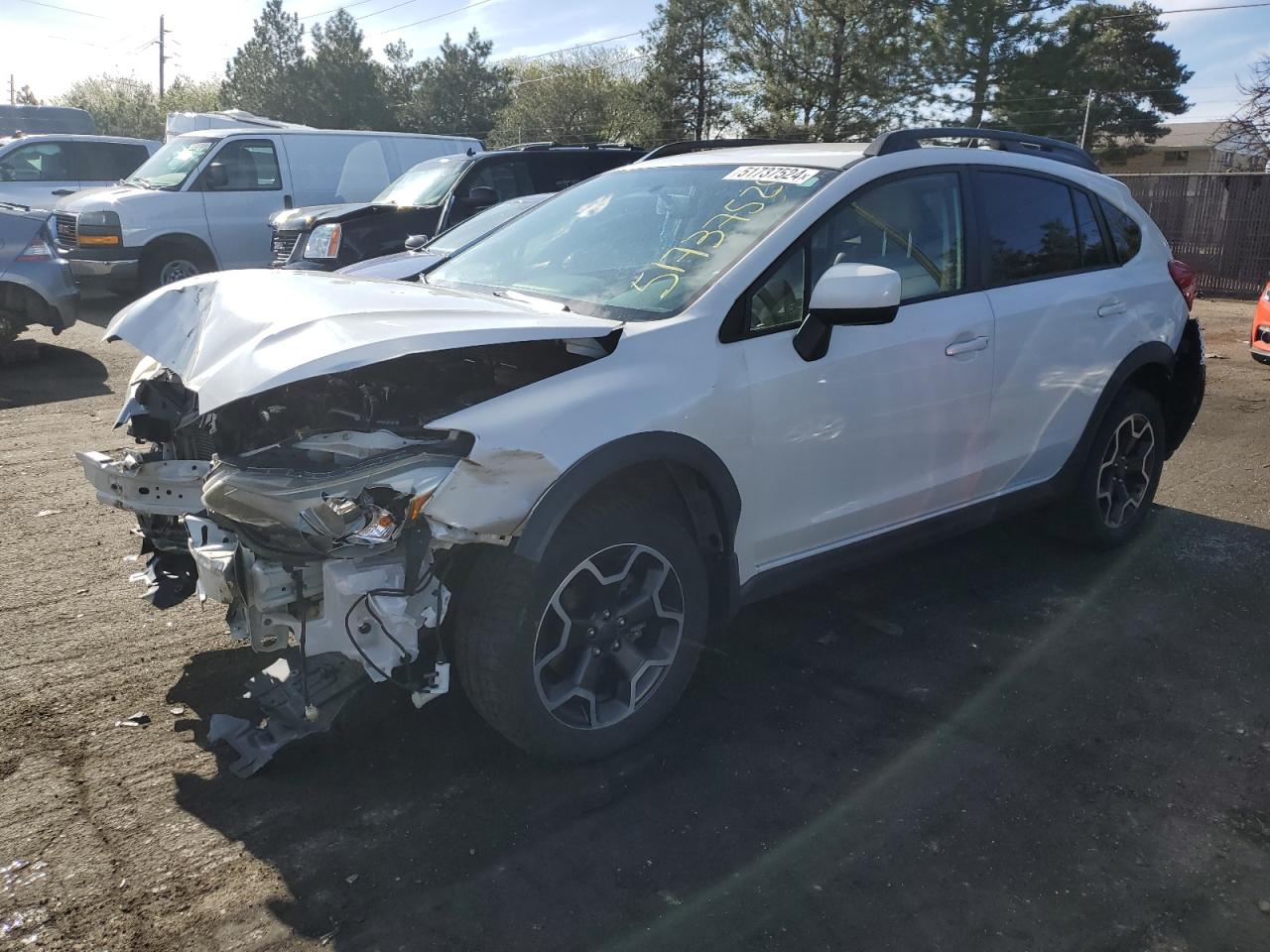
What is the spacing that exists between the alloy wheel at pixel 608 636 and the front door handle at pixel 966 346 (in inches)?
59.7

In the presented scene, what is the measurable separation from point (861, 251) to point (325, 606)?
2291mm

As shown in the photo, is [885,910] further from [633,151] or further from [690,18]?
[690,18]

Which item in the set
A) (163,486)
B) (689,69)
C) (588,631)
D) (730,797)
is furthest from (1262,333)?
(689,69)

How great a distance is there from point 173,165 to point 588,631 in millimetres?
12398

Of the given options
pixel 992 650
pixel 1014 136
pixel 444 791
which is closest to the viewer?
pixel 444 791

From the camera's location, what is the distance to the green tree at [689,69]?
139 feet

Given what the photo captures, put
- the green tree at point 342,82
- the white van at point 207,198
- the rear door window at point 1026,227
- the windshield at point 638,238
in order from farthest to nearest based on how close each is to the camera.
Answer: the green tree at point 342,82 → the white van at point 207,198 → the rear door window at point 1026,227 → the windshield at point 638,238

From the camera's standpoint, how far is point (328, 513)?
260 centimetres

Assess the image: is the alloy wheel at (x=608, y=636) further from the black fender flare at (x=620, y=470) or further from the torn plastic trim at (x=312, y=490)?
the torn plastic trim at (x=312, y=490)

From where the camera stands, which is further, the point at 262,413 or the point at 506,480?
the point at 262,413

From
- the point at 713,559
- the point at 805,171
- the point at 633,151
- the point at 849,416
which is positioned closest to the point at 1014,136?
the point at 805,171

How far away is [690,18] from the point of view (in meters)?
42.4

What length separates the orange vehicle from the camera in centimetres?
970

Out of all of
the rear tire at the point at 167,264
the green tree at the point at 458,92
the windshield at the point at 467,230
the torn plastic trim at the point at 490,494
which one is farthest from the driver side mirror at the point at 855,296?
the green tree at the point at 458,92
